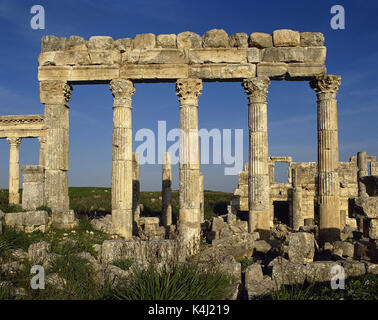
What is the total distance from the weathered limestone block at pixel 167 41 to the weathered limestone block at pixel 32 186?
287 inches

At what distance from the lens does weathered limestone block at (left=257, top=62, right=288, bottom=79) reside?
16391 millimetres

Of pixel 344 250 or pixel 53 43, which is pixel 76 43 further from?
pixel 344 250

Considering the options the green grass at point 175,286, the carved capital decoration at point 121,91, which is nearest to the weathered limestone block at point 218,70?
the carved capital decoration at point 121,91

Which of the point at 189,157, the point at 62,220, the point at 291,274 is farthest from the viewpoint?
the point at 189,157

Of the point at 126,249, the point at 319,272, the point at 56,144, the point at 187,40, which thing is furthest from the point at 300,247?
the point at 56,144

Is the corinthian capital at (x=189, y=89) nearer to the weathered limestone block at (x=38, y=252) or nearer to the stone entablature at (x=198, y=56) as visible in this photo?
the stone entablature at (x=198, y=56)

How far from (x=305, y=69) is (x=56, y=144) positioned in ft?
37.4

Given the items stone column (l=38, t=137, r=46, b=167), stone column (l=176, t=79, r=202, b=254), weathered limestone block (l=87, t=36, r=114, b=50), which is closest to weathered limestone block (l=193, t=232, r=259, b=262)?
stone column (l=176, t=79, r=202, b=254)

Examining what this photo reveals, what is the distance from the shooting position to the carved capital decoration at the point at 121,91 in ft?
54.1

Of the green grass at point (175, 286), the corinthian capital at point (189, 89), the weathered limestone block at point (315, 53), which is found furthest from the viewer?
the corinthian capital at point (189, 89)

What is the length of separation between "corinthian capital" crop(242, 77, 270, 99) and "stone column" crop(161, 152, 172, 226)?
1054 centimetres

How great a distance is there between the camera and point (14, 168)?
29750 mm

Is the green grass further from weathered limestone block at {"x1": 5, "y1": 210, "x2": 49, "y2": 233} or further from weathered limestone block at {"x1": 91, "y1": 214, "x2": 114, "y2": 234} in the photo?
weathered limestone block at {"x1": 91, "y1": 214, "x2": 114, "y2": 234}
